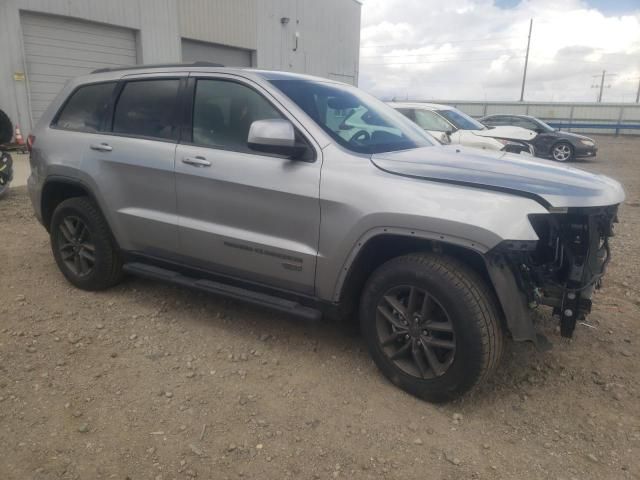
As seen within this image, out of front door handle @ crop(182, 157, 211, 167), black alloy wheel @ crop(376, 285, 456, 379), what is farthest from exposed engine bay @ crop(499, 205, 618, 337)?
front door handle @ crop(182, 157, 211, 167)

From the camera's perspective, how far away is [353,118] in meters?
3.48

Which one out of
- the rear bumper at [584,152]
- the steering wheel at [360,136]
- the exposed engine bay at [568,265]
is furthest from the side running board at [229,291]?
the rear bumper at [584,152]

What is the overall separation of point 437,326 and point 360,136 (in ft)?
4.38

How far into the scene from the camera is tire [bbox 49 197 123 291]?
402cm

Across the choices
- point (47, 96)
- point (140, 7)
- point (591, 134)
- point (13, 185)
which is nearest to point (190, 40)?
point (140, 7)

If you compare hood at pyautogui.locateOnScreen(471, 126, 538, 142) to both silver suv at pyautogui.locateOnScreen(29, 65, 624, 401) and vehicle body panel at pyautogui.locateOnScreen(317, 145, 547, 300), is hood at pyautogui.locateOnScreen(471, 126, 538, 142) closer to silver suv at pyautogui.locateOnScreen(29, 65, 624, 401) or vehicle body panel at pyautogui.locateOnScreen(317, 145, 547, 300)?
silver suv at pyautogui.locateOnScreen(29, 65, 624, 401)

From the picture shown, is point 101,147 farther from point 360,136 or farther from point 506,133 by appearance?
point 506,133

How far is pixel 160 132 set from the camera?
3.65 meters

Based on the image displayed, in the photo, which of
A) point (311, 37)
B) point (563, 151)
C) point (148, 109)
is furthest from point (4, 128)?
point (311, 37)

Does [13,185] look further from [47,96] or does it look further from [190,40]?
[190,40]

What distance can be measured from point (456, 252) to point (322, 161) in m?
0.93

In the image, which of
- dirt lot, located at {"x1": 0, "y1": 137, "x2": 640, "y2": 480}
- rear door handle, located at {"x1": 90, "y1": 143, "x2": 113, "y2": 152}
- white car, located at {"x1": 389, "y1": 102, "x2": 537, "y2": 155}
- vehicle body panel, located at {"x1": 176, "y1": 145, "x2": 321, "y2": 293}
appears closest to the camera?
dirt lot, located at {"x1": 0, "y1": 137, "x2": 640, "y2": 480}

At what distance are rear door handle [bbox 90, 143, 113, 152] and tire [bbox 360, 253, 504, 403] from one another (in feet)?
7.49

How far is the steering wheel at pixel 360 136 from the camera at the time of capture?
3.19 m
